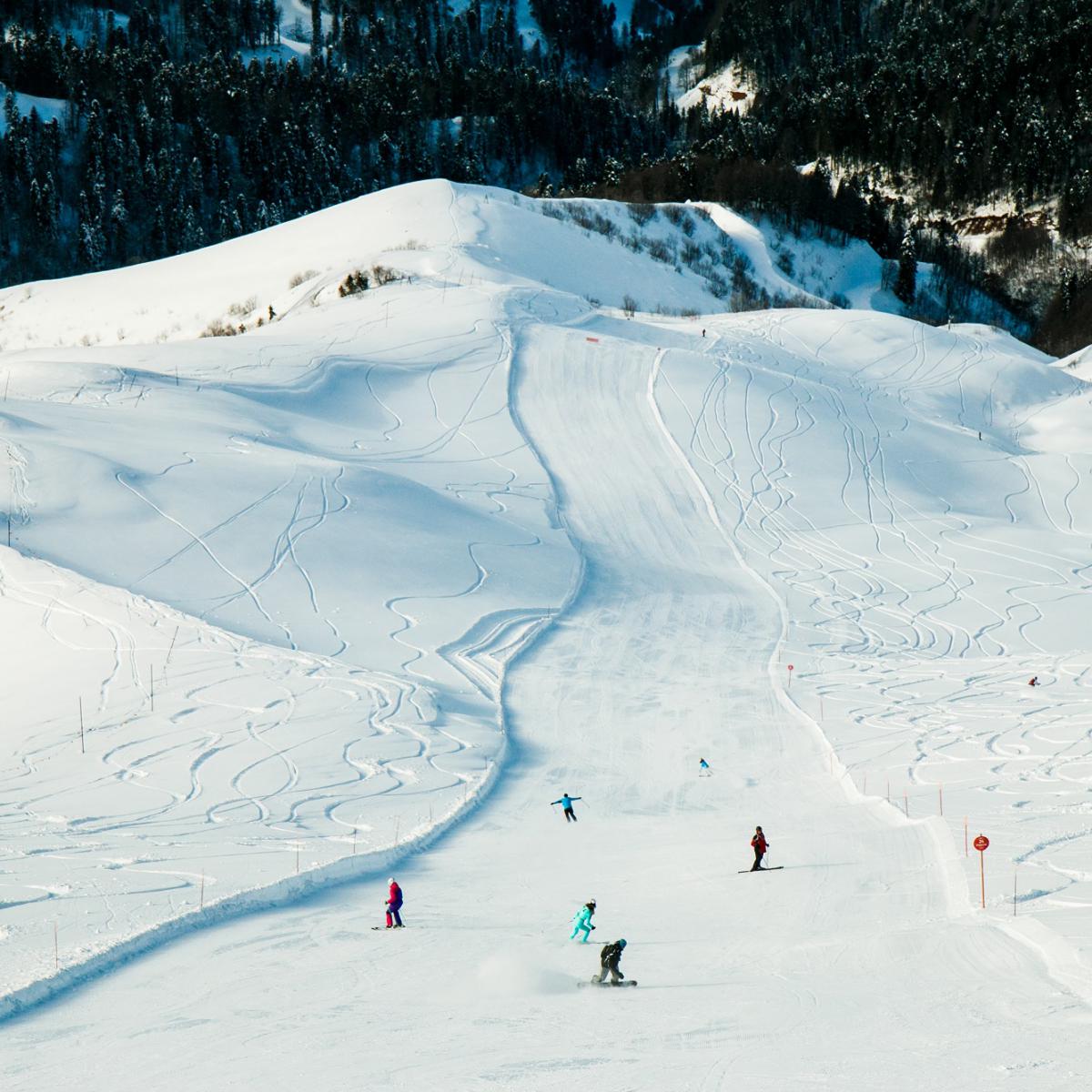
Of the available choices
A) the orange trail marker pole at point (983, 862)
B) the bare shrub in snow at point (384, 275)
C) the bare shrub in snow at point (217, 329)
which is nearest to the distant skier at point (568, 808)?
the orange trail marker pole at point (983, 862)

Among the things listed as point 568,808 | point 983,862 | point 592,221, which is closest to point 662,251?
point 592,221

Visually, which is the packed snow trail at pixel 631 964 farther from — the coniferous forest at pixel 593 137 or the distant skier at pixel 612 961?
the coniferous forest at pixel 593 137

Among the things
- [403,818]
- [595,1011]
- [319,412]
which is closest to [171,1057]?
[595,1011]

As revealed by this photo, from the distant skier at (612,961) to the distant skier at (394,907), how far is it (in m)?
2.77

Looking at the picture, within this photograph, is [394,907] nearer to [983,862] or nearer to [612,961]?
[612,961]

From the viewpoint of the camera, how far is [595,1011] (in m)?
10.5

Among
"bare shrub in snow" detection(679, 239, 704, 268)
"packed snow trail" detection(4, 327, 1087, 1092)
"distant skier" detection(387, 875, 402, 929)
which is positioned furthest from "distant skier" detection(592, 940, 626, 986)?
"bare shrub in snow" detection(679, 239, 704, 268)

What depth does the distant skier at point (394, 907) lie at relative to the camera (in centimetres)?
1302

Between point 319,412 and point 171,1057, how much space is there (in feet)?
109

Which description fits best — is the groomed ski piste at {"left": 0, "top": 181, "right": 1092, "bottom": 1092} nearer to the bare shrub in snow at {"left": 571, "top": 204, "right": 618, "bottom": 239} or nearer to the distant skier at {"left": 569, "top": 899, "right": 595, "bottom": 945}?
the distant skier at {"left": 569, "top": 899, "right": 595, "bottom": 945}

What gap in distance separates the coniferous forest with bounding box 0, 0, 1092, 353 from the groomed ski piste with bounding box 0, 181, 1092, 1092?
36216 millimetres

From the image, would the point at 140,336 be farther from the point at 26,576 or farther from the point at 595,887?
the point at 595,887

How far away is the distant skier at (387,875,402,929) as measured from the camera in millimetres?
13023

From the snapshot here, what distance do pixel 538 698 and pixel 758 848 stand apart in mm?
10411
